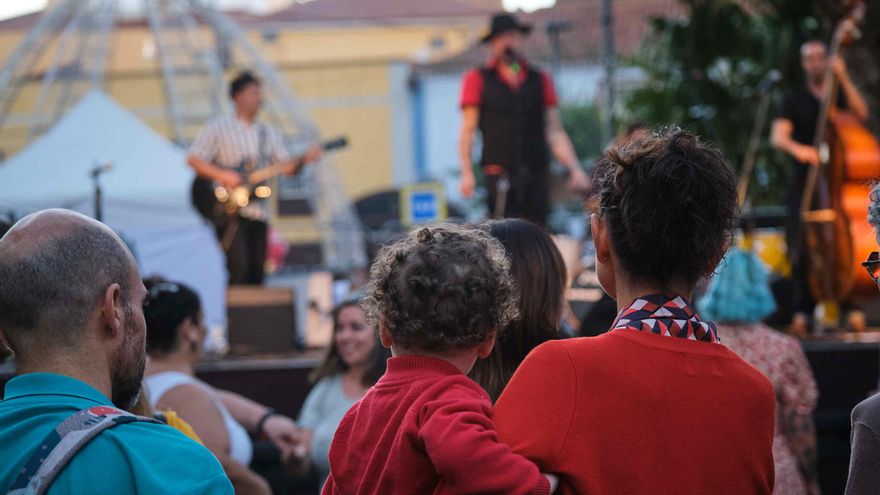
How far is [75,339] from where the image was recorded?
225 centimetres

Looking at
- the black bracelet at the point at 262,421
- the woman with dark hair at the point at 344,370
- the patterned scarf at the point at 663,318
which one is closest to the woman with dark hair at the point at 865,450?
the patterned scarf at the point at 663,318

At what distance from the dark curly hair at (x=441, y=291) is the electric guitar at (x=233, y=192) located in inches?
264

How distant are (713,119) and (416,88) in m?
30.7

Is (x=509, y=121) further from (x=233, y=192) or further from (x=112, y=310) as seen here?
(x=112, y=310)

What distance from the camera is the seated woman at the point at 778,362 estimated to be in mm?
4535

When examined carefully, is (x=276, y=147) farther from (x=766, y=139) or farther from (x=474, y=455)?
(x=474, y=455)

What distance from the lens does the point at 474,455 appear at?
210 centimetres

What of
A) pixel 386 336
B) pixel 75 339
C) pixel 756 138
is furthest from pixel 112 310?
pixel 756 138

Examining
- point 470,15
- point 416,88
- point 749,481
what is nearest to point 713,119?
point 749,481

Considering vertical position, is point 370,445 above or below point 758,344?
above

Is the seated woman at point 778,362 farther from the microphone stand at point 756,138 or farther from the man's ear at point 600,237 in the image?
the microphone stand at point 756,138

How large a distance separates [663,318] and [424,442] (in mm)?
509

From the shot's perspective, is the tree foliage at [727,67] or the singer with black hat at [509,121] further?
the tree foliage at [727,67]

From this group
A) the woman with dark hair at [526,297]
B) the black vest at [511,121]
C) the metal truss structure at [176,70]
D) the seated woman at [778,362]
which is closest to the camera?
the woman with dark hair at [526,297]
